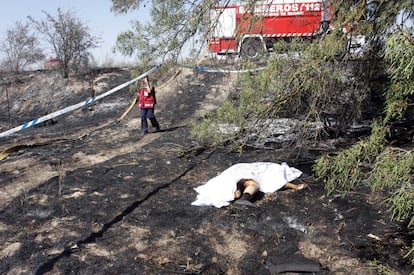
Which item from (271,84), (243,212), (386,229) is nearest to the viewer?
(386,229)

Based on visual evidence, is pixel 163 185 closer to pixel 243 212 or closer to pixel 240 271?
pixel 243 212

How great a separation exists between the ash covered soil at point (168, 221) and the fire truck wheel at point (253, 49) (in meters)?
1.72

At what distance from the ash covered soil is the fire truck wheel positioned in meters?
1.72

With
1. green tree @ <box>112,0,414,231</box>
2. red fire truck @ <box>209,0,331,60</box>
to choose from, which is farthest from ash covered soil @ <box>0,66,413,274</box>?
red fire truck @ <box>209,0,331,60</box>

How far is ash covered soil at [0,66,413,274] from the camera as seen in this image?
12.5 feet

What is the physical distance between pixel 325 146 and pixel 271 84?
2.34 metres

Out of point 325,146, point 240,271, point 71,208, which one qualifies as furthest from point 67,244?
point 325,146

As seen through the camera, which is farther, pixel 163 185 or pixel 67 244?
pixel 163 185

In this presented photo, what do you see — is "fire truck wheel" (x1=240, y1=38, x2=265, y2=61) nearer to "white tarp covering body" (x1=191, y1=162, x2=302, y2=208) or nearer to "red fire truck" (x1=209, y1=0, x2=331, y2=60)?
"red fire truck" (x1=209, y1=0, x2=331, y2=60)

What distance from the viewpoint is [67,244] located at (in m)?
4.06

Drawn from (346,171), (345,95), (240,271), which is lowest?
(240,271)

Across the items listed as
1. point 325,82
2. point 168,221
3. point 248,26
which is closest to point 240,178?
point 168,221

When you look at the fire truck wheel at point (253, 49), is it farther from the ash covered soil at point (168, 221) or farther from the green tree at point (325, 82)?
the ash covered soil at point (168, 221)

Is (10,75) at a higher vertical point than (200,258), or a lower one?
higher
